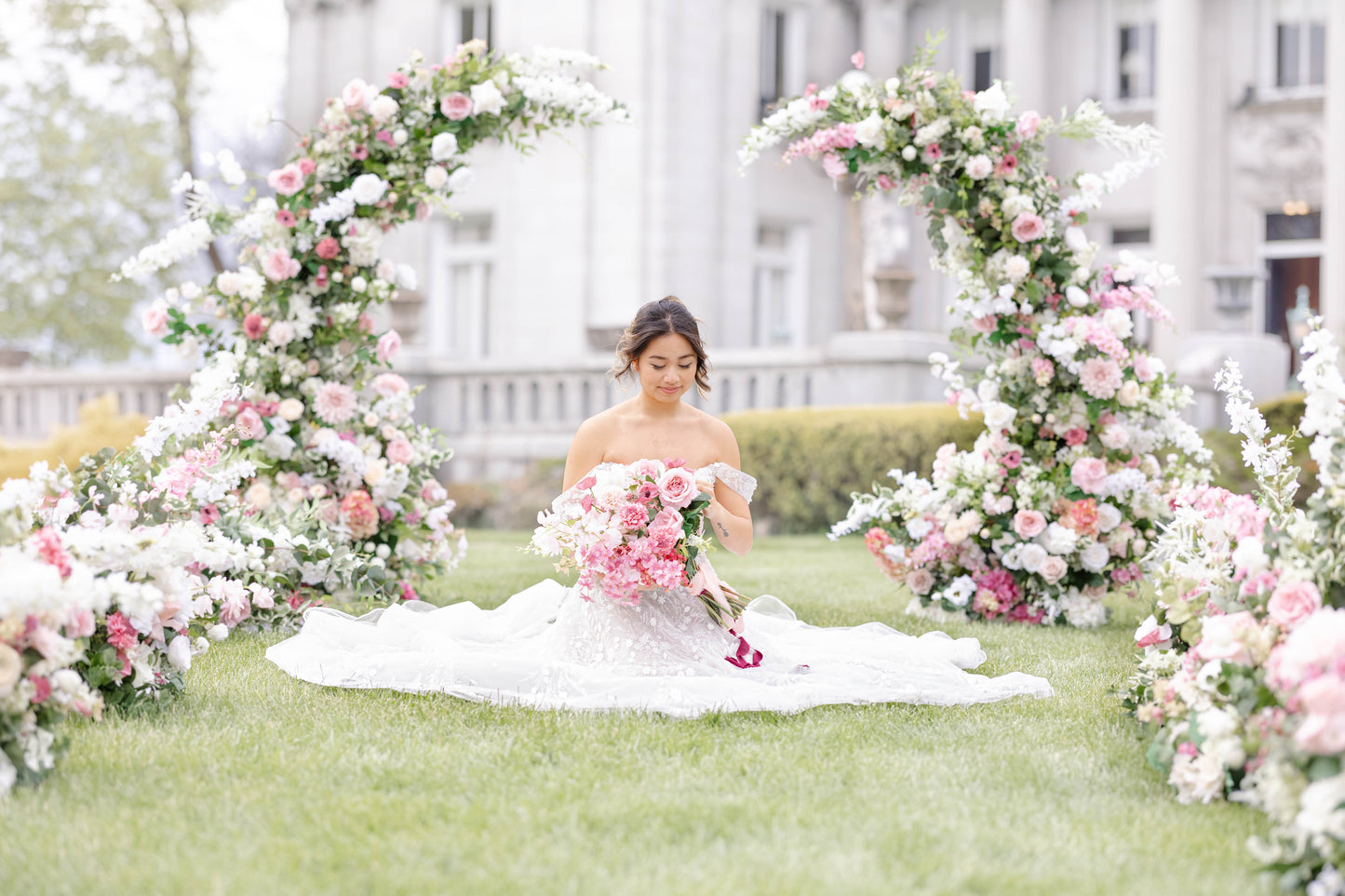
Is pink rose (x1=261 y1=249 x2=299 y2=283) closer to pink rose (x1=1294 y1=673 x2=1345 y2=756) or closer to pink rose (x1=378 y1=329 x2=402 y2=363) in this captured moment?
pink rose (x1=378 y1=329 x2=402 y2=363)

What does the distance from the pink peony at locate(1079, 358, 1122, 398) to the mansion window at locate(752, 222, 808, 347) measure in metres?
13.3

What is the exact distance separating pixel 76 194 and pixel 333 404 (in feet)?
73.4

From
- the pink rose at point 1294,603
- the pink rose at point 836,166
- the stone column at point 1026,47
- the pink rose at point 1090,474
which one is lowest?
the pink rose at point 1294,603

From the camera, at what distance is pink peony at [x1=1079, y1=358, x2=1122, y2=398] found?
793 cm

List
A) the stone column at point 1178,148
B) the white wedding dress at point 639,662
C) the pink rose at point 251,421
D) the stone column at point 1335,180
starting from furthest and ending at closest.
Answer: the stone column at point 1178,148 → the stone column at point 1335,180 → the pink rose at point 251,421 → the white wedding dress at point 639,662

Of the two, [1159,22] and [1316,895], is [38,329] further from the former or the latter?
[1316,895]

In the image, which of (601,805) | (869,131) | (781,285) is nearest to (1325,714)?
(601,805)

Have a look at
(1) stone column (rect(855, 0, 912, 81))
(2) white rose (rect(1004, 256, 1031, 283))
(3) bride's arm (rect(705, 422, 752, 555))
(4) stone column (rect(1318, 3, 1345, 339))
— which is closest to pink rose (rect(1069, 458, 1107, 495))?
(2) white rose (rect(1004, 256, 1031, 283))

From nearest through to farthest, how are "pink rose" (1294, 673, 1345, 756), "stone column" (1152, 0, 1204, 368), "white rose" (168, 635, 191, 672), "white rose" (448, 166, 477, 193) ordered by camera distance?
"pink rose" (1294, 673, 1345, 756) < "white rose" (168, 635, 191, 672) < "white rose" (448, 166, 477, 193) < "stone column" (1152, 0, 1204, 368)

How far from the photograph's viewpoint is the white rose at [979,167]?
7809 millimetres

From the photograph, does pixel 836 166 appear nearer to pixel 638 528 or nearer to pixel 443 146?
pixel 443 146

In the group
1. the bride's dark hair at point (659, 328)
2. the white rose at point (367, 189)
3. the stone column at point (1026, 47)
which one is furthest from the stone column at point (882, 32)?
the bride's dark hair at point (659, 328)

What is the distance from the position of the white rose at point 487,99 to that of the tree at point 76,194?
18804 millimetres

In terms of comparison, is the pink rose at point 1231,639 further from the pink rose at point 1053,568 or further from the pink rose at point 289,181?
the pink rose at point 289,181
